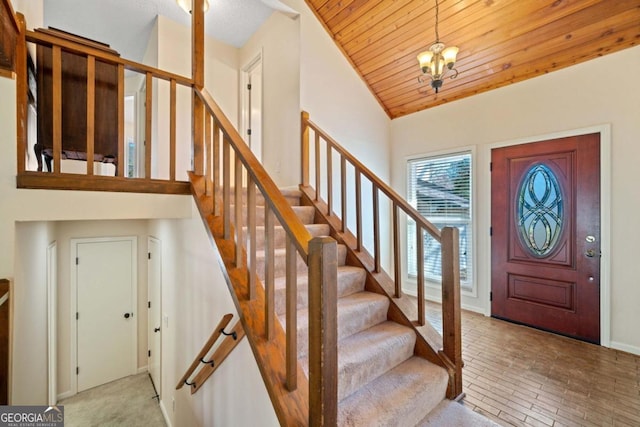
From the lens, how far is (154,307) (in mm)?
3572

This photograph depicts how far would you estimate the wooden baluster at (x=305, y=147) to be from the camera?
3230mm

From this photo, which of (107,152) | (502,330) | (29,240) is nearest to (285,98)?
(107,152)

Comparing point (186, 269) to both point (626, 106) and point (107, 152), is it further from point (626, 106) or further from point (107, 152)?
point (626, 106)

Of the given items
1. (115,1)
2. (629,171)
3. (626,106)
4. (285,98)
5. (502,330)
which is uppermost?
(115,1)

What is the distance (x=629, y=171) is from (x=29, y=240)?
16.6ft

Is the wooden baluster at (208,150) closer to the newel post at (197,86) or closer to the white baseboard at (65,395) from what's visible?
the newel post at (197,86)

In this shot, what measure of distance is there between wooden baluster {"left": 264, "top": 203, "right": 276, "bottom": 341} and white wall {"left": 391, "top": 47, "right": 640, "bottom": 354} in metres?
3.29

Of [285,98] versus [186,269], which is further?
[285,98]

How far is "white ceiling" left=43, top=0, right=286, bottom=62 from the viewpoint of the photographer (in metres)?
3.56

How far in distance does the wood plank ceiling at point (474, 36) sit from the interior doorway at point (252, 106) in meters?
1.38

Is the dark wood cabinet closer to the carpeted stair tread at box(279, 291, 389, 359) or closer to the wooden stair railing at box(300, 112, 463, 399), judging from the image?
the wooden stair railing at box(300, 112, 463, 399)

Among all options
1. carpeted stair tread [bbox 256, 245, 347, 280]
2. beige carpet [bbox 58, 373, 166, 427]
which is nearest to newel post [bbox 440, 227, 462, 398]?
carpeted stair tread [bbox 256, 245, 347, 280]

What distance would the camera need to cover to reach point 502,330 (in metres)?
3.23

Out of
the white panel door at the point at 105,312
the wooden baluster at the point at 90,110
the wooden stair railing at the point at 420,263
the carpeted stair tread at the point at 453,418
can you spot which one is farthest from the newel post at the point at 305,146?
the white panel door at the point at 105,312
